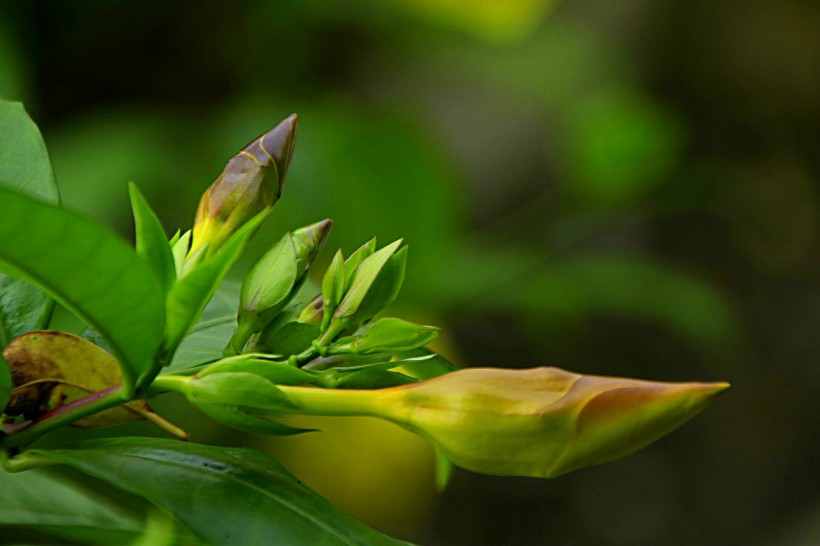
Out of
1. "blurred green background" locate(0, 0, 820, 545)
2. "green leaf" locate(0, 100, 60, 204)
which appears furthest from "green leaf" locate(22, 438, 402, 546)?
"blurred green background" locate(0, 0, 820, 545)

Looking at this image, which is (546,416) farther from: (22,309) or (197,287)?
(22,309)

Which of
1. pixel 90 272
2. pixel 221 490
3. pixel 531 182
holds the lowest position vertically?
pixel 531 182

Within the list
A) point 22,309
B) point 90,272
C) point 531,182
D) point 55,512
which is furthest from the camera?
point 531,182

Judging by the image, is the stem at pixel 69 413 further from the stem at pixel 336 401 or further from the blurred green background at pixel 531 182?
the blurred green background at pixel 531 182

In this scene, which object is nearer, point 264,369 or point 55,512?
point 264,369

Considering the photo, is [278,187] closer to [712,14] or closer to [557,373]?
[557,373]

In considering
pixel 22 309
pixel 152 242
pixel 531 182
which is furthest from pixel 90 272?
pixel 531 182

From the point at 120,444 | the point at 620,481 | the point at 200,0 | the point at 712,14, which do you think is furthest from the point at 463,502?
the point at 120,444

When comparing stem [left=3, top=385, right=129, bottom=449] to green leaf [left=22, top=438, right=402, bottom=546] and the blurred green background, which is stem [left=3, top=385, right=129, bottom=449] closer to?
green leaf [left=22, top=438, right=402, bottom=546]
